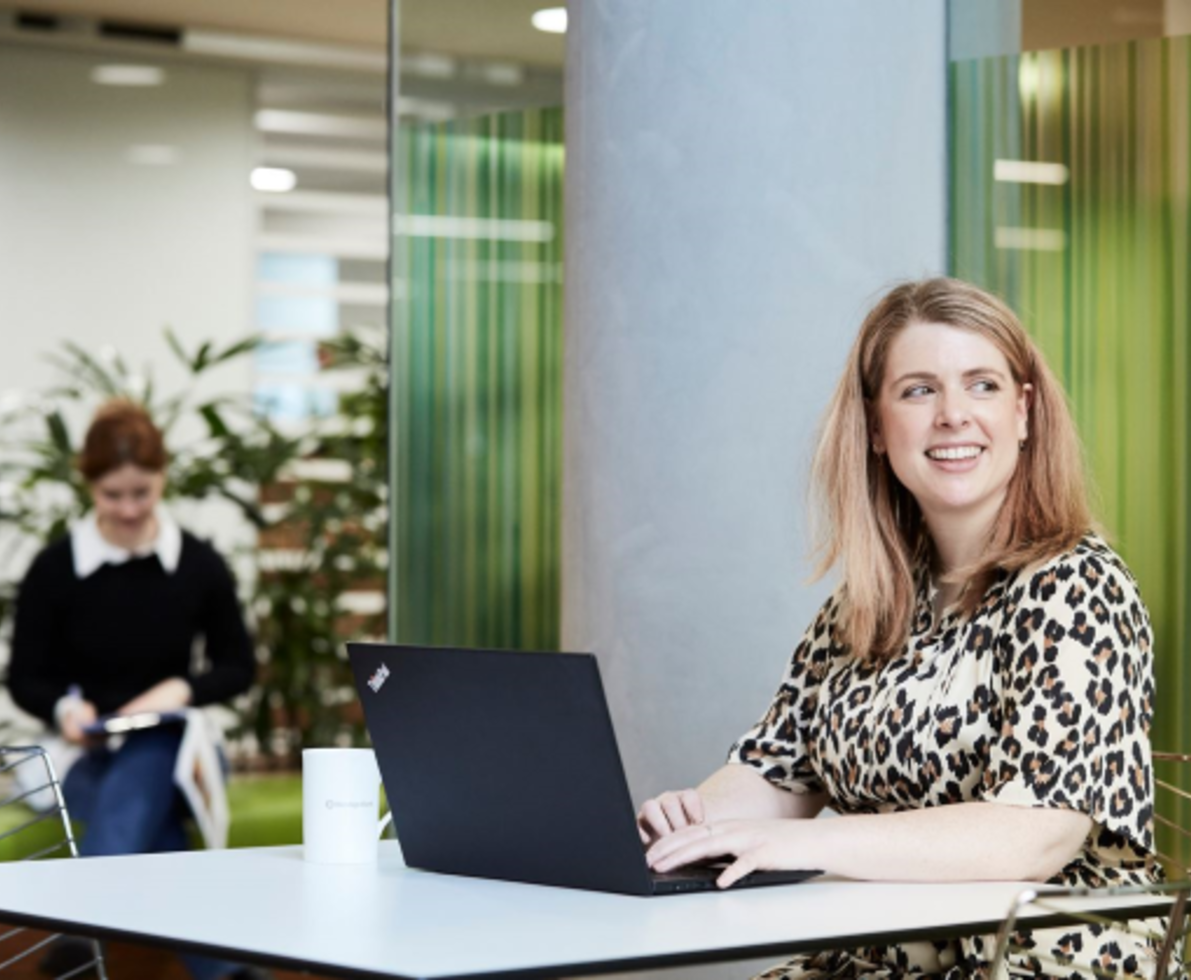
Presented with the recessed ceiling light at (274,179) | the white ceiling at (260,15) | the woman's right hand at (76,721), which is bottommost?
the woman's right hand at (76,721)

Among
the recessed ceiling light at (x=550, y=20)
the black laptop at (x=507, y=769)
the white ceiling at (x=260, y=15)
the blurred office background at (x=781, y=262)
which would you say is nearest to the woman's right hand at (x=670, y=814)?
the black laptop at (x=507, y=769)

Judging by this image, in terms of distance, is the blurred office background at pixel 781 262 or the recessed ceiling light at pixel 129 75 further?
the recessed ceiling light at pixel 129 75

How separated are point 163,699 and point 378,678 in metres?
3.07

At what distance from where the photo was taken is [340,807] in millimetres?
2141

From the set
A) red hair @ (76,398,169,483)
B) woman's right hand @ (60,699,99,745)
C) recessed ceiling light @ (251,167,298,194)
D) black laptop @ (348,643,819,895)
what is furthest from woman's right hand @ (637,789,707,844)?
recessed ceiling light @ (251,167,298,194)

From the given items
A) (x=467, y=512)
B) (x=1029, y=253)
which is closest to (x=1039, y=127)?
(x=1029, y=253)

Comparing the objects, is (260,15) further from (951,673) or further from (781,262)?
(951,673)

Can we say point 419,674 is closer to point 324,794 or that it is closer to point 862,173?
point 324,794

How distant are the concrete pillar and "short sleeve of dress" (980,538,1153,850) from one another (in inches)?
44.7

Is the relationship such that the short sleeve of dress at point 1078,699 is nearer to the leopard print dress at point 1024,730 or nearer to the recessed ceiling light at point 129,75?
the leopard print dress at point 1024,730

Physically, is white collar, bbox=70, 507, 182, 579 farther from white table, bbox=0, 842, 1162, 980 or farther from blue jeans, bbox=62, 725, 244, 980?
white table, bbox=0, 842, 1162, 980

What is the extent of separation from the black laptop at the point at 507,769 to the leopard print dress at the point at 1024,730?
0.84 ft

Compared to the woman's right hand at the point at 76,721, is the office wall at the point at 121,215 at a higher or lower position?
higher

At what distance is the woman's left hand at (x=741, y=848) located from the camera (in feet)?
6.24
